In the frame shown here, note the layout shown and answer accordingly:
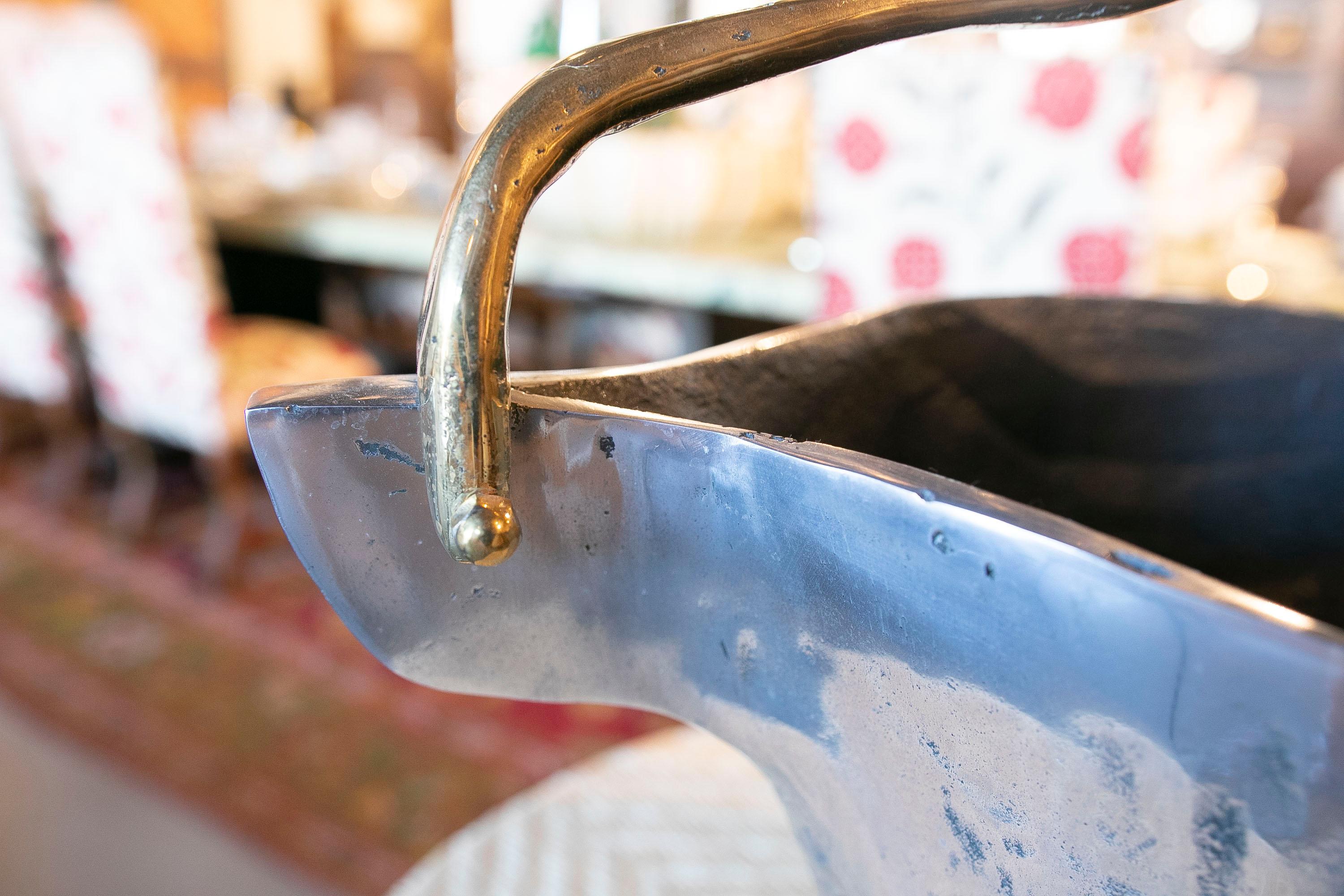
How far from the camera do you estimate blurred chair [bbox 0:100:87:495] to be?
1673 millimetres

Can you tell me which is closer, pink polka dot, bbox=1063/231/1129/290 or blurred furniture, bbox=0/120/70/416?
pink polka dot, bbox=1063/231/1129/290

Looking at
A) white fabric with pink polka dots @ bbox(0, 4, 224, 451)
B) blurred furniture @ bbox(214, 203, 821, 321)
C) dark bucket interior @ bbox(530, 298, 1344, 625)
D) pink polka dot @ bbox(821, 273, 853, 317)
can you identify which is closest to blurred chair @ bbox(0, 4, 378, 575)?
white fabric with pink polka dots @ bbox(0, 4, 224, 451)

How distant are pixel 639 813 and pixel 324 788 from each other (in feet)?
2.95

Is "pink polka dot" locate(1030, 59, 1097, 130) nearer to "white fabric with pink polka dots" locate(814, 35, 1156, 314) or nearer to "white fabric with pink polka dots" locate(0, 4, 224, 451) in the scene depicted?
"white fabric with pink polka dots" locate(814, 35, 1156, 314)

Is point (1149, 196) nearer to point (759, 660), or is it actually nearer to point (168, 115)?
point (759, 660)

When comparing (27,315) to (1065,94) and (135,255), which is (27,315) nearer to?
(135,255)

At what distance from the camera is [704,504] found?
16 cm

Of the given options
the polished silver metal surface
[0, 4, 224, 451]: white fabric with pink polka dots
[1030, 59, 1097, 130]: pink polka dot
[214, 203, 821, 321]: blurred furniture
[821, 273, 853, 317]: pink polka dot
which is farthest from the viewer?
[0, 4, 224, 451]: white fabric with pink polka dots

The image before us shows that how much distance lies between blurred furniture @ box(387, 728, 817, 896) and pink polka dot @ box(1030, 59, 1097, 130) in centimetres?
69

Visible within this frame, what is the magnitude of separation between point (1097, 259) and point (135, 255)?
1344mm

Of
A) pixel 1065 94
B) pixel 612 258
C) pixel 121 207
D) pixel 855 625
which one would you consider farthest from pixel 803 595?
pixel 121 207

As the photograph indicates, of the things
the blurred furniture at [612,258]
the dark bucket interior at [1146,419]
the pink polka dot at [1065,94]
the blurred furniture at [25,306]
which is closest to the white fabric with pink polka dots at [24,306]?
the blurred furniture at [25,306]

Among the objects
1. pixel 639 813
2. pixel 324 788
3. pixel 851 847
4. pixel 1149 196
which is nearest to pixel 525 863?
pixel 639 813

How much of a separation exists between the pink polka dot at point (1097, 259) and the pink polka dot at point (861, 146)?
20cm
